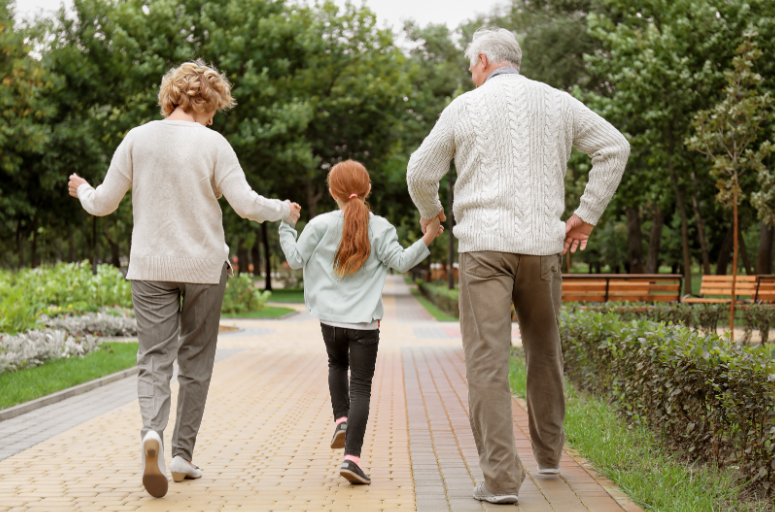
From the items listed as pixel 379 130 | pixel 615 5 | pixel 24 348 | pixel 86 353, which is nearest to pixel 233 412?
pixel 24 348

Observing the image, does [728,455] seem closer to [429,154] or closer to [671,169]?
[429,154]

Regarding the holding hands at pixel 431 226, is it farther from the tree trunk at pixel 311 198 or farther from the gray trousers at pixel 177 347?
the tree trunk at pixel 311 198

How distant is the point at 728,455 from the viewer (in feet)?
13.1

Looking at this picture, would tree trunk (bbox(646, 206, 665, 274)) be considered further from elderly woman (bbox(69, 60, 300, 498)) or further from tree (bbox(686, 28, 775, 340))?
elderly woman (bbox(69, 60, 300, 498))

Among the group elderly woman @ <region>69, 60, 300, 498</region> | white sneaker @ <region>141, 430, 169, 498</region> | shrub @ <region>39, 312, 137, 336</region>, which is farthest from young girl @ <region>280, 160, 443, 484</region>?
shrub @ <region>39, 312, 137, 336</region>

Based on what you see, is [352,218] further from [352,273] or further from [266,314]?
[266,314]

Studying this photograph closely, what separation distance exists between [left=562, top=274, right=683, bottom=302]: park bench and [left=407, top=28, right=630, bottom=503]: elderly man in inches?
373

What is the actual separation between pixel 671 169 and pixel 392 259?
1960 cm

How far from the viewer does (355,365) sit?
4.24 metres

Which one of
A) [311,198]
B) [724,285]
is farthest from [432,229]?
[311,198]

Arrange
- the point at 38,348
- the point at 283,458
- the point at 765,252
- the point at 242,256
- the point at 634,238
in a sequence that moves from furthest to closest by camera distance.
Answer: the point at 242,256 < the point at 634,238 < the point at 765,252 < the point at 38,348 < the point at 283,458

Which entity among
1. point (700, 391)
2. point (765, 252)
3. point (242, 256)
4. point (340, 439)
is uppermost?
point (765, 252)

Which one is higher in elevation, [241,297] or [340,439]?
[340,439]

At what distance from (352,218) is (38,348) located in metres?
6.72
